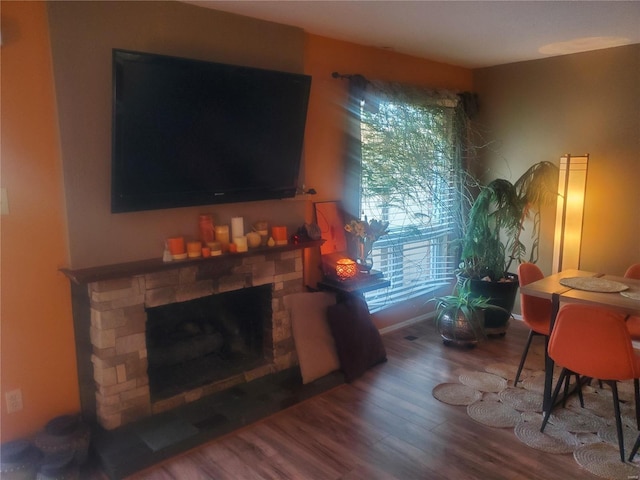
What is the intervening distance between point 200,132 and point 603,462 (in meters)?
2.67

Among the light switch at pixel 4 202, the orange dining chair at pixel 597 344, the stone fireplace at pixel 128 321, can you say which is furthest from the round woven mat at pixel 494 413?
the light switch at pixel 4 202

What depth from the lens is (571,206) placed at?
3.86 m

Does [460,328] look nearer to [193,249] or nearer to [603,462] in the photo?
[603,462]

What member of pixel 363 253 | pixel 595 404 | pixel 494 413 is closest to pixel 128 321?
pixel 363 253

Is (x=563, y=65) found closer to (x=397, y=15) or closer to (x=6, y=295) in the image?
(x=397, y=15)

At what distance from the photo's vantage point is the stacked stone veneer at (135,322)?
95.6 inches

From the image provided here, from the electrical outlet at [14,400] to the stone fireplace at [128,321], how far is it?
278 millimetres

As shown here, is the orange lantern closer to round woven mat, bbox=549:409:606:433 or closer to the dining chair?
the dining chair

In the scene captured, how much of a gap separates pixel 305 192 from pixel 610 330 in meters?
1.97

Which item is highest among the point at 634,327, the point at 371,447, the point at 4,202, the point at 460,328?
the point at 4,202

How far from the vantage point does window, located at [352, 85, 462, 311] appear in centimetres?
373

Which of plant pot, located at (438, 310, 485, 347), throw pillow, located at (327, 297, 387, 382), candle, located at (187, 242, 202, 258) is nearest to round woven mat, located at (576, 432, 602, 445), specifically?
plant pot, located at (438, 310, 485, 347)

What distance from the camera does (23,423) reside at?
2.36 meters

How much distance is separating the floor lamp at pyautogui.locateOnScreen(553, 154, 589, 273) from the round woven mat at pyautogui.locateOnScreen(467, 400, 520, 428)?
5.41ft
